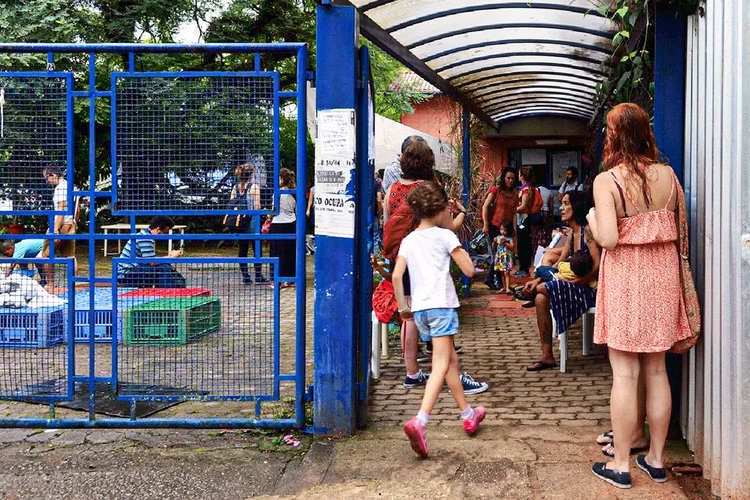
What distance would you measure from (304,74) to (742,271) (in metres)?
2.53

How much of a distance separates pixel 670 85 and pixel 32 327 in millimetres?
4276

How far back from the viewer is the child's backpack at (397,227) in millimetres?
5516

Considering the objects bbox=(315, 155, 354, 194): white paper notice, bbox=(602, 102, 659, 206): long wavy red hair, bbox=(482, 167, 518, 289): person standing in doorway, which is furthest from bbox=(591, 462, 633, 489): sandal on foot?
bbox=(482, 167, 518, 289): person standing in doorway

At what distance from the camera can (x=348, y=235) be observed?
4.52 m

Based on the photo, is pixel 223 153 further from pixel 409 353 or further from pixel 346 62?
pixel 409 353

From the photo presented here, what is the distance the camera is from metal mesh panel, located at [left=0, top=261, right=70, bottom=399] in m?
5.30

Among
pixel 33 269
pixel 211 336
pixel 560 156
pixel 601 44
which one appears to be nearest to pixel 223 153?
pixel 211 336

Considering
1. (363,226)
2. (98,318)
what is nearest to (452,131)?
(98,318)

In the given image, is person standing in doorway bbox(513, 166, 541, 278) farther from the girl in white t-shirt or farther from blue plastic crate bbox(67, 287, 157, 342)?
the girl in white t-shirt

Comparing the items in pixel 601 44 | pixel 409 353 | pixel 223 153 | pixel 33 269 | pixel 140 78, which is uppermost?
pixel 601 44

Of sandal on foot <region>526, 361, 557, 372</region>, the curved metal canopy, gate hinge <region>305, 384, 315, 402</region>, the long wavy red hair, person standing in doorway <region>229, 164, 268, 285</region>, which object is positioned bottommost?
sandal on foot <region>526, 361, 557, 372</region>

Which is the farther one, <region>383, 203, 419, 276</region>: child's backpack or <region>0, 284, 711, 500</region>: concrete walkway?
<region>383, 203, 419, 276</region>: child's backpack

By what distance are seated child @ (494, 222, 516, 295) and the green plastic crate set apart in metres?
6.27

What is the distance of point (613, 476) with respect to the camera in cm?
385
